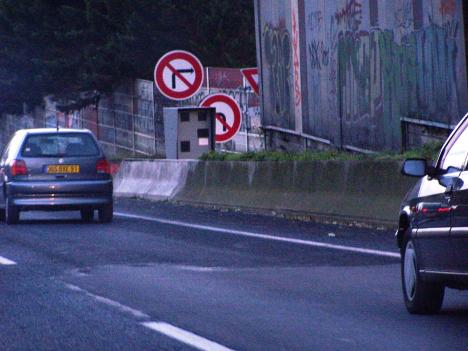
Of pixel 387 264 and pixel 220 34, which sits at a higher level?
pixel 220 34

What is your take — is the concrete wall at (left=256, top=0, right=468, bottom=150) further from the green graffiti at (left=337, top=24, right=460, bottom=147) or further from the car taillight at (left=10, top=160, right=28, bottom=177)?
the car taillight at (left=10, top=160, right=28, bottom=177)

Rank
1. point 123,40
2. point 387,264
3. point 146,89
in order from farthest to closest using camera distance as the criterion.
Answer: point 123,40, point 146,89, point 387,264

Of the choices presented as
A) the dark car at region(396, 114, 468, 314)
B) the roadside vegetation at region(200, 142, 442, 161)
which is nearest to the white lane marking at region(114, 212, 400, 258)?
the roadside vegetation at region(200, 142, 442, 161)

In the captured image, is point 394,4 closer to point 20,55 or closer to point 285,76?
point 285,76

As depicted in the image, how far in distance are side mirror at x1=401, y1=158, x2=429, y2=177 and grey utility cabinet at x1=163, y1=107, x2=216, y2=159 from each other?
17111mm

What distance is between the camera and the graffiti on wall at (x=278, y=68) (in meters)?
29.8

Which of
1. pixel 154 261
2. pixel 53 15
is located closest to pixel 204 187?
pixel 154 261

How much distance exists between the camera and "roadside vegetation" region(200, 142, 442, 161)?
18658mm

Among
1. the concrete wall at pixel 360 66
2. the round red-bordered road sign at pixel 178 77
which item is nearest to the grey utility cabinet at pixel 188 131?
the round red-bordered road sign at pixel 178 77

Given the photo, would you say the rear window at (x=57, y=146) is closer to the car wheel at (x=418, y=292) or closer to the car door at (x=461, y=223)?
→ the car wheel at (x=418, y=292)

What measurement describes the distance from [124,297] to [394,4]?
529 inches

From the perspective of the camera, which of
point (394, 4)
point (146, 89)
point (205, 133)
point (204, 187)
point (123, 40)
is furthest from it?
point (123, 40)

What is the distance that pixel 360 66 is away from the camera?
1000 inches

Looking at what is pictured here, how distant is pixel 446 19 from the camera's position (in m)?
21.6
